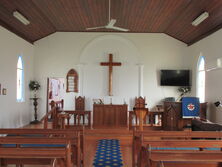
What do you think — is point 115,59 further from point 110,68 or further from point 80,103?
Answer: point 80,103

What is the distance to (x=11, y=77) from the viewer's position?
27.1ft

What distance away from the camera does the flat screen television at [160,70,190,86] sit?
10.3m

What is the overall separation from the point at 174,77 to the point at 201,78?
1.10 metres

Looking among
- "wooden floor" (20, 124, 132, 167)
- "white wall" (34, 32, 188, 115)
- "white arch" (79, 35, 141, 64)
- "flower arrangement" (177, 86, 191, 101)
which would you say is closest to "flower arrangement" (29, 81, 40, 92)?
"white wall" (34, 32, 188, 115)

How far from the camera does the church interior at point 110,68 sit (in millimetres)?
6918

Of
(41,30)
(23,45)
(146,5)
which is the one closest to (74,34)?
(41,30)

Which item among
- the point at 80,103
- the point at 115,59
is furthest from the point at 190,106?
the point at 80,103

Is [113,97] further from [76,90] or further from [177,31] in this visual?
[177,31]

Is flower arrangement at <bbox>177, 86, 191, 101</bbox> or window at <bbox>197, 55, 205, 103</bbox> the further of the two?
flower arrangement at <bbox>177, 86, 191, 101</bbox>

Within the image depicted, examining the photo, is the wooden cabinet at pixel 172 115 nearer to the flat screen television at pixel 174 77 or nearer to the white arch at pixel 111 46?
the flat screen television at pixel 174 77

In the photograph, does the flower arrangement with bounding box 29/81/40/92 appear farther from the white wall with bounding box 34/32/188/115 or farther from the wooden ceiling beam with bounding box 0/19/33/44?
the wooden ceiling beam with bounding box 0/19/33/44

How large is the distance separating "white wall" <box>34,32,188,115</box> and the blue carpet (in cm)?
422

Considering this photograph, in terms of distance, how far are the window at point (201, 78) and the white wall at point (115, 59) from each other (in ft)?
3.11

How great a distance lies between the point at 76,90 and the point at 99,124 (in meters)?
2.51
